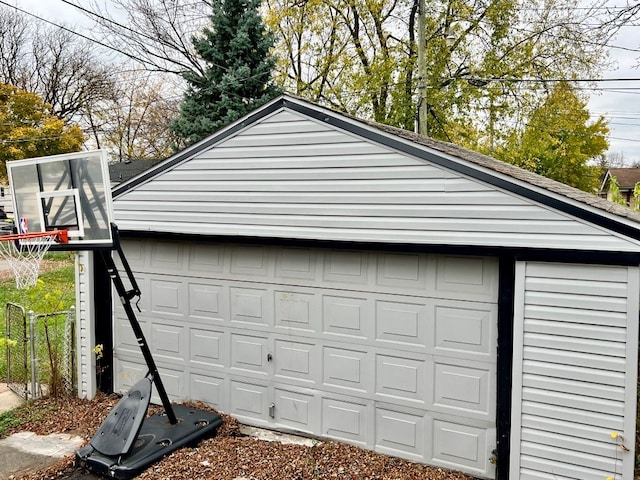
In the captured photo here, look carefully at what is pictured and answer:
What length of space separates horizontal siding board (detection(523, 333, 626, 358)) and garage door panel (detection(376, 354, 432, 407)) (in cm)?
108

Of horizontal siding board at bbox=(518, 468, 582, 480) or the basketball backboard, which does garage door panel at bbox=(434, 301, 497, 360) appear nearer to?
horizontal siding board at bbox=(518, 468, 582, 480)

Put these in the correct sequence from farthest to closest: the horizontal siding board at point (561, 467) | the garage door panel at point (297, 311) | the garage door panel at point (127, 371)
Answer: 1. the garage door panel at point (127, 371)
2. the garage door panel at point (297, 311)
3. the horizontal siding board at point (561, 467)

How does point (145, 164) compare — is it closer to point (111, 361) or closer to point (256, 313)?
point (111, 361)

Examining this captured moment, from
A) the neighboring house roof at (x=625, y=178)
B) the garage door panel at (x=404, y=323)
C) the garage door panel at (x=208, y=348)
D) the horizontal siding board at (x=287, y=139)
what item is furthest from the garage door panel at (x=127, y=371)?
the neighboring house roof at (x=625, y=178)

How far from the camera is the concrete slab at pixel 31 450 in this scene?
5.16 metres

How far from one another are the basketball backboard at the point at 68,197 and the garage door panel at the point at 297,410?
263 cm

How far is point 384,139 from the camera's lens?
4832 millimetres

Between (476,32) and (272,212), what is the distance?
635 inches

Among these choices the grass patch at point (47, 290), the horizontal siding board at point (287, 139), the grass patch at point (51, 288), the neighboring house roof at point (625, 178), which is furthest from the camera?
the neighboring house roof at point (625, 178)

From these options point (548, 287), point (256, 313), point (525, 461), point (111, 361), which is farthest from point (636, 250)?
point (111, 361)

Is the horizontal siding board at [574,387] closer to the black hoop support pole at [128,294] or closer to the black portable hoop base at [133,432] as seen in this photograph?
the black portable hoop base at [133,432]

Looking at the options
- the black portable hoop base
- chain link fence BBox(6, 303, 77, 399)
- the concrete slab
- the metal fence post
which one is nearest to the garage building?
chain link fence BBox(6, 303, 77, 399)

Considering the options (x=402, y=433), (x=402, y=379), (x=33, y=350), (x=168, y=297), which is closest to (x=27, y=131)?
(x=33, y=350)

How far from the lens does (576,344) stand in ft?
13.5
